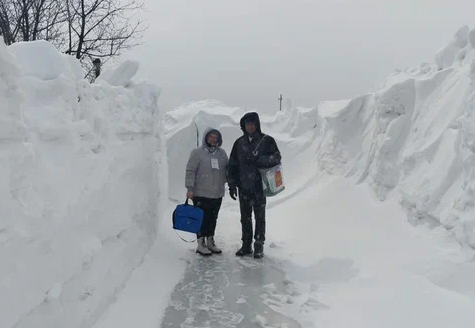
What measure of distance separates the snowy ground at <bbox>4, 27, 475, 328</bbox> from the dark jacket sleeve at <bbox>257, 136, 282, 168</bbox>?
50.9 inches

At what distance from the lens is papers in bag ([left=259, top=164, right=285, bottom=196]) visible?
242 inches

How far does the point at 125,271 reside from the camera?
479 cm

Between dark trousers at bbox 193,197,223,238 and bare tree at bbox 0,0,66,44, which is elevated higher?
bare tree at bbox 0,0,66,44

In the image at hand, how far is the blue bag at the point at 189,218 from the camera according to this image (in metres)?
6.06

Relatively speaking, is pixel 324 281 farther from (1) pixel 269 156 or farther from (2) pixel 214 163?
(2) pixel 214 163

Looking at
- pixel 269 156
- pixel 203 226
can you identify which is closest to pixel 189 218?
pixel 203 226

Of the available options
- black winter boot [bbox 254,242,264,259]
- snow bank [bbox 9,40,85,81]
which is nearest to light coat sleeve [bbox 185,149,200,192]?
black winter boot [bbox 254,242,264,259]

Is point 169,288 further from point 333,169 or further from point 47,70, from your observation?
point 333,169

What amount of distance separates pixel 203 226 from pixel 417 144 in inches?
124

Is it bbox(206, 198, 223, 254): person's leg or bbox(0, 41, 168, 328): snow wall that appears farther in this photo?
bbox(206, 198, 223, 254): person's leg

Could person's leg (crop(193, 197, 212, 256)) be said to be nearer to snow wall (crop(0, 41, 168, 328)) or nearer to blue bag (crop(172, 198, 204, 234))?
blue bag (crop(172, 198, 204, 234))

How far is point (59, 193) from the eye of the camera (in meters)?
2.95

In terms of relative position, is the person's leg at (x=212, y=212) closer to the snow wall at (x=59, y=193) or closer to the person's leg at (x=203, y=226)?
the person's leg at (x=203, y=226)

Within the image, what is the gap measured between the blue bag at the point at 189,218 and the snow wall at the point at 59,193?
823 mm
